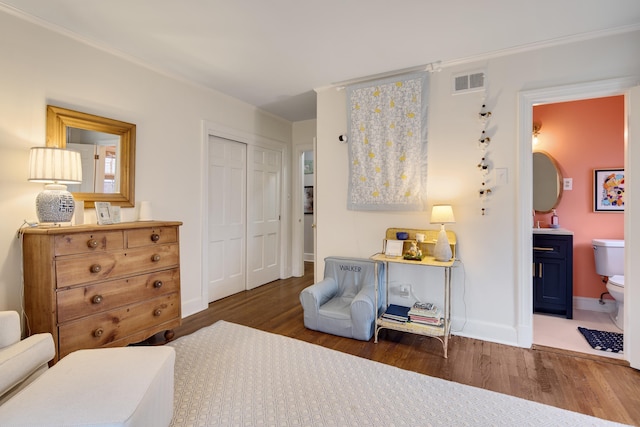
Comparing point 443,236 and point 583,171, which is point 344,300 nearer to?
point 443,236

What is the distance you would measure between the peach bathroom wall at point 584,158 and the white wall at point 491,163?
124 centimetres

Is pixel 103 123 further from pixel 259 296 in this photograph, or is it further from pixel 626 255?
pixel 626 255

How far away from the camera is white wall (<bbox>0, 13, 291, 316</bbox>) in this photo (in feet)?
6.75

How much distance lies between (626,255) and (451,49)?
6.77 ft

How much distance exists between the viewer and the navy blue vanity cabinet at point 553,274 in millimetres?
3090

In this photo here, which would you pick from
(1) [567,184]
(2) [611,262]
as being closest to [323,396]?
(2) [611,262]

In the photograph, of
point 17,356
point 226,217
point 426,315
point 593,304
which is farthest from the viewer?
point 226,217

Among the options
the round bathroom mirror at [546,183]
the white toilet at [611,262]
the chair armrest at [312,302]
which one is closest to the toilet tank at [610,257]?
the white toilet at [611,262]

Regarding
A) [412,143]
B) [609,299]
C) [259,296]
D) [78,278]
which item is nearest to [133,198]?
[78,278]

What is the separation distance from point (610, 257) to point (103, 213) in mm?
4609

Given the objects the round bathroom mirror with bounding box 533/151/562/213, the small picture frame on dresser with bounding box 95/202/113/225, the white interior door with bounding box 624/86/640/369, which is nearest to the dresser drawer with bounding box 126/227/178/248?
the small picture frame on dresser with bounding box 95/202/113/225

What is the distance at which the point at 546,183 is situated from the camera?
3434 millimetres

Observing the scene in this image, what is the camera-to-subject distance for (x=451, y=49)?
2.54 m

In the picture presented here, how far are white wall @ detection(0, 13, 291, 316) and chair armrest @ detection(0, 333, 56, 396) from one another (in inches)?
34.1
